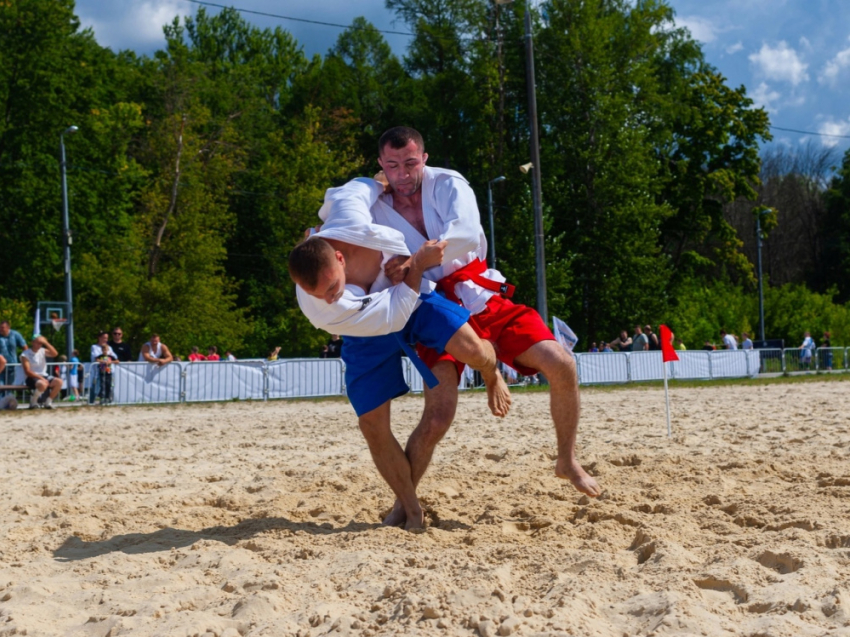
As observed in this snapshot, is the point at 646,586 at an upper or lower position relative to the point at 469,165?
lower

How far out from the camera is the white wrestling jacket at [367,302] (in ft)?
14.1

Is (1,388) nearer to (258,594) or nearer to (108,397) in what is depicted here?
(108,397)

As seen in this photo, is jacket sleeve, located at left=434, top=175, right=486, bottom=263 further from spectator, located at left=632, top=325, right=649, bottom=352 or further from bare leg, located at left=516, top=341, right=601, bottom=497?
spectator, located at left=632, top=325, right=649, bottom=352

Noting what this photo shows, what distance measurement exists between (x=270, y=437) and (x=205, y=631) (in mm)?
7295

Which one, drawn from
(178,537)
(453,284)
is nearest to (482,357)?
(453,284)

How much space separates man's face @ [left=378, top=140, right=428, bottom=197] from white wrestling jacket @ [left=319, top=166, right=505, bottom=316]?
71 mm

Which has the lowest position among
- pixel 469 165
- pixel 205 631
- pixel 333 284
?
pixel 205 631

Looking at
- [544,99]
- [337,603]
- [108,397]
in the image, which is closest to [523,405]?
[108,397]

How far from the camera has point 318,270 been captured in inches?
166

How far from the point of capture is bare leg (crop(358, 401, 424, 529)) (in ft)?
16.0

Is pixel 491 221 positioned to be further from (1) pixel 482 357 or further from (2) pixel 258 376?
(1) pixel 482 357

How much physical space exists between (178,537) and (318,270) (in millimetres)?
1687

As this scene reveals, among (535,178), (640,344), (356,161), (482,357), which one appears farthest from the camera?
(356,161)

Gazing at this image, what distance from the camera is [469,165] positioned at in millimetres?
40062
